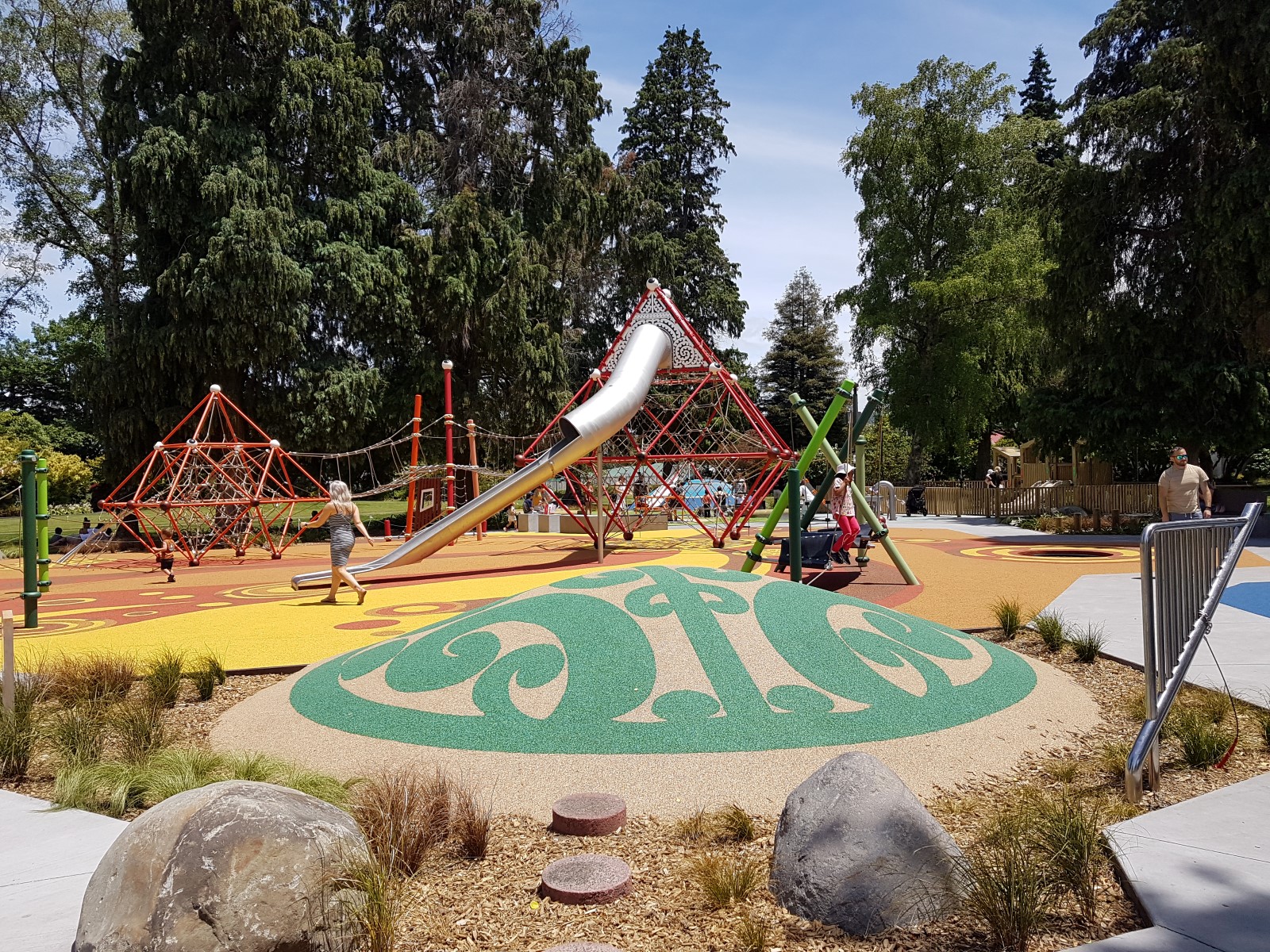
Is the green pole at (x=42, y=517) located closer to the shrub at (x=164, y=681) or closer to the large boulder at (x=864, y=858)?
the shrub at (x=164, y=681)

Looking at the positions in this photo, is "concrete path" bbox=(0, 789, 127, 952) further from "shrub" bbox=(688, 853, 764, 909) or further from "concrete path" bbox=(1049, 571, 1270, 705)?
"concrete path" bbox=(1049, 571, 1270, 705)

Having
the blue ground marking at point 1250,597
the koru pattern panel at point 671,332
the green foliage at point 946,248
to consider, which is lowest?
the blue ground marking at point 1250,597

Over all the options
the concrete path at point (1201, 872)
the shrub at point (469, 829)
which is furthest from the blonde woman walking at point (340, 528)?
the concrete path at point (1201, 872)

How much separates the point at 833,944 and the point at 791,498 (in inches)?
319

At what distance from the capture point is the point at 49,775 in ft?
18.2

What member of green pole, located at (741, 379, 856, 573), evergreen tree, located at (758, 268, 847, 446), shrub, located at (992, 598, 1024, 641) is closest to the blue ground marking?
shrub, located at (992, 598, 1024, 641)

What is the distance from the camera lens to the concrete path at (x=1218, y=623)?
7211 millimetres

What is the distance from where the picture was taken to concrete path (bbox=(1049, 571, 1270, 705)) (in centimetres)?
721

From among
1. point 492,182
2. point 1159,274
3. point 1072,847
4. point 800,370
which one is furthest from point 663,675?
point 800,370

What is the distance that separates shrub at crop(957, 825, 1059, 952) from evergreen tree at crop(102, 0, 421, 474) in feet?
86.1

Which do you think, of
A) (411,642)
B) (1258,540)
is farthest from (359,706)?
(1258,540)

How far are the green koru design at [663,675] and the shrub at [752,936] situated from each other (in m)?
2.05

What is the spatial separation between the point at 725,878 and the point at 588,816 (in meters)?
1.03

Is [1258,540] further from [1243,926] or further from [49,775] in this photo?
[49,775]
